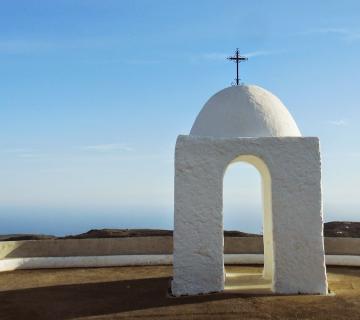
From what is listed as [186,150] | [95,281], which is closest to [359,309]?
[186,150]

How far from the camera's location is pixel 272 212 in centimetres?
1068

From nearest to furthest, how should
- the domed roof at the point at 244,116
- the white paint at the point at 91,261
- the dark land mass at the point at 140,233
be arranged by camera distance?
the domed roof at the point at 244,116, the white paint at the point at 91,261, the dark land mass at the point at 140,233

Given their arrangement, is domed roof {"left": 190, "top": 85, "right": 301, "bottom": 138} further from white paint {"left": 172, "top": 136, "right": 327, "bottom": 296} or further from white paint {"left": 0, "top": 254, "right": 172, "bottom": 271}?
white paint {"left": 0, "top": 254, "right": 172, "bottom": 271}

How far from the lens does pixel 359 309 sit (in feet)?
30.7

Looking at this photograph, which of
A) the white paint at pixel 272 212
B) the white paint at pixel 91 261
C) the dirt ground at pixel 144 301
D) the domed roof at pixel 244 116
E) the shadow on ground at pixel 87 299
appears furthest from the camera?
the white paint at pixel 91 261

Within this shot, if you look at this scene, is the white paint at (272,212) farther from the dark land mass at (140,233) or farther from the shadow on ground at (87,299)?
the dark land mass at (140,233)

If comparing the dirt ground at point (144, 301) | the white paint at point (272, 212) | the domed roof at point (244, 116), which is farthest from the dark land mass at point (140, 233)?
the white paint at point (272, 212)

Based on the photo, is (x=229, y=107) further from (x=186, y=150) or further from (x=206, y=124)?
(x=186, y=150)

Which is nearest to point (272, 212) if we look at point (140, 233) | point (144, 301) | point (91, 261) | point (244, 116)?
point (244, 116)

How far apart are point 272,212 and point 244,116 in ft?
7.98

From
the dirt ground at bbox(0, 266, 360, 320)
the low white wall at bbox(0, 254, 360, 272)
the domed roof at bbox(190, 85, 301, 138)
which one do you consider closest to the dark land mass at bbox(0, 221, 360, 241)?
the low white wall at bbox(0, 254, 360, 272)

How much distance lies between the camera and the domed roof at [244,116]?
37.4ft

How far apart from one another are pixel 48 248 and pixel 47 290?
15.0ft

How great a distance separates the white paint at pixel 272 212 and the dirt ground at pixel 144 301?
441 mm
